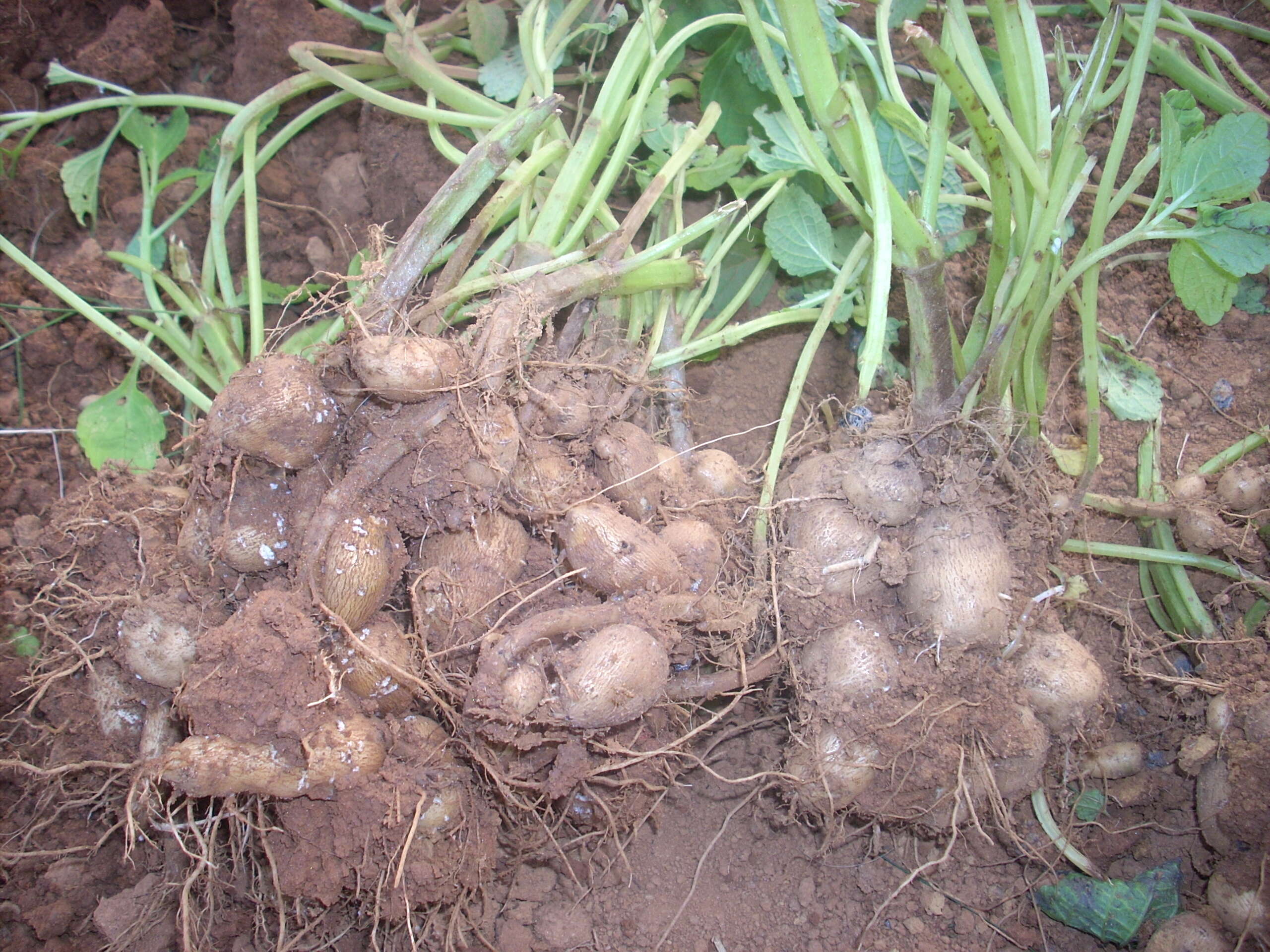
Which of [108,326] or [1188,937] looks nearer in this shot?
[1188,937]

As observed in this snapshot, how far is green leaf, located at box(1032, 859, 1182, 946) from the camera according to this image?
47.1 inches

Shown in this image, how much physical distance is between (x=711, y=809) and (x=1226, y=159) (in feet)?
4.09

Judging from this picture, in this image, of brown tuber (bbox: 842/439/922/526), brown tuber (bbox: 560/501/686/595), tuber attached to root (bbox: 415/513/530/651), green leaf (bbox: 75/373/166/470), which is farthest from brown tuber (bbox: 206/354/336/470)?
brown tuber (bbox: 842/439/922/526)

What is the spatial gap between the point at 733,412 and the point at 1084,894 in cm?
97

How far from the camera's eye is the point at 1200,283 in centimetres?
124

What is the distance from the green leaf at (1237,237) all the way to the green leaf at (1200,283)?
5cm

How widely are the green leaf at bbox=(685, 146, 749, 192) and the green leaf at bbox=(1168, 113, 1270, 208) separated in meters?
0.70

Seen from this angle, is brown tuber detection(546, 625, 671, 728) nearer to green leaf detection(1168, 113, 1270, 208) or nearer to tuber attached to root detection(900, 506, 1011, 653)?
tuber attached to root detection(900, 506, 1011, 653)

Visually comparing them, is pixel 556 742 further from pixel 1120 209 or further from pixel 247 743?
pixel 1120 209

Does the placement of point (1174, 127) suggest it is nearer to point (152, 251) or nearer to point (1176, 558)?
point (1176, 558)

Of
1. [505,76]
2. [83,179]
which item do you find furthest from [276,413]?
[83,179]

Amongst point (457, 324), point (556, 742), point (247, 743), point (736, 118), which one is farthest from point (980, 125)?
point (247, 743)

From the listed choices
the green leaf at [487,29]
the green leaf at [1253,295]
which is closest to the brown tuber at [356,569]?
the green leaf at [487,29]

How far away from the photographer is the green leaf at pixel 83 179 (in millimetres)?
1679
